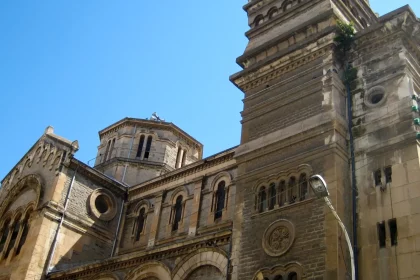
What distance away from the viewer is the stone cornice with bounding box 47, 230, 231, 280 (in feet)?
64.0

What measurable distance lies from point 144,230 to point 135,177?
7.49m

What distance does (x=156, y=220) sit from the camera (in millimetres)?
29078

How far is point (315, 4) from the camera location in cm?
2184

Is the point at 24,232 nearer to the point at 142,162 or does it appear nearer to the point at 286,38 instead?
the point at 142,162

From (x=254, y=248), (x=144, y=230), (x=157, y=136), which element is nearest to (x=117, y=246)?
(x=144, y=230)

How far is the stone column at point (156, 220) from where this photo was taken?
28.4 meters

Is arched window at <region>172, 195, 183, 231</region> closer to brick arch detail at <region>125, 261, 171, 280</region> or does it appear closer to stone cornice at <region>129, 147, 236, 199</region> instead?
stone cornice at <region>129, 147, 236, 199</region>

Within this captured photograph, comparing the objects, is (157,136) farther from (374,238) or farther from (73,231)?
(374,238)

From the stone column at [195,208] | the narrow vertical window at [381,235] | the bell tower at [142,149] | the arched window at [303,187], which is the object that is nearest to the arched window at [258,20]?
the stone column at [195,208]

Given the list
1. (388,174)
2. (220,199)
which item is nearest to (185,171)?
(220,199)

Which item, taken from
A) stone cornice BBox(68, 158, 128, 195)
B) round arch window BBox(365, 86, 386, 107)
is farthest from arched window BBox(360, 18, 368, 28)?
stone cornice BBox(68, 158, 128, 195)

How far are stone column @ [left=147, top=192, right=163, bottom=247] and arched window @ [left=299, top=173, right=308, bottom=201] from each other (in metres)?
12.9

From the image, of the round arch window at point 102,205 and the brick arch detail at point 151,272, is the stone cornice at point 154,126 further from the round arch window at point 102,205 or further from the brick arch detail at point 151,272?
the brick arch detail at point 151,272

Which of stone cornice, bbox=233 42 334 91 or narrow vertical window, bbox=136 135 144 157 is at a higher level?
narrow vertical window, bbox=136 135 144 157
